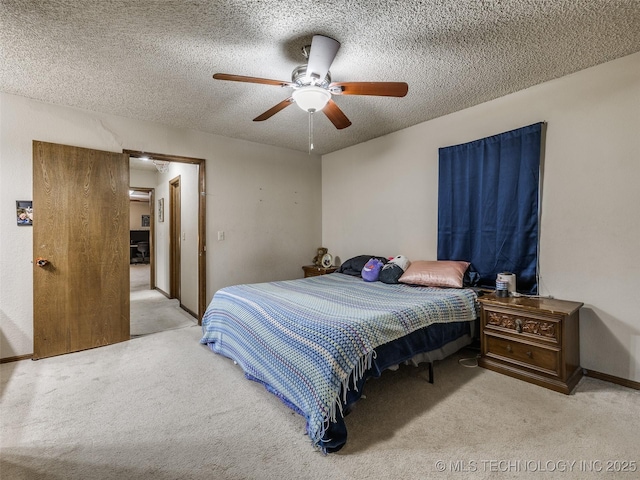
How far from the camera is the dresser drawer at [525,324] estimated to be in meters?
2.29

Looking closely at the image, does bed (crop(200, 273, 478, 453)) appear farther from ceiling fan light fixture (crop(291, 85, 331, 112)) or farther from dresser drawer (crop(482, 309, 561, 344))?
ceiling fan light fixture (crop(291, 85, 331, 112))

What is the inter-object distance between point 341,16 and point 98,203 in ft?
9.61

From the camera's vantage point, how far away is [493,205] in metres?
3.06

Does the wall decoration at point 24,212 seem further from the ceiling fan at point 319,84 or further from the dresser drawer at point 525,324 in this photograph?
the dresser drawer at point 525,324

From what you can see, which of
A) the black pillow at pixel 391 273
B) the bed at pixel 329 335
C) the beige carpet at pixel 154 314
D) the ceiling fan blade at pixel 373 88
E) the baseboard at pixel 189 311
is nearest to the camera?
the bed at pixel 329 335

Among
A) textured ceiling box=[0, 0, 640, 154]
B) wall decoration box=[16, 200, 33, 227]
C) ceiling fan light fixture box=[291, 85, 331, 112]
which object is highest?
textured ceiling box=[0, 0, 640, 154]

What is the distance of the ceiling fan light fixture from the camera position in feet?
6.78

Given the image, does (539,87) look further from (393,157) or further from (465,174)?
(393,157)

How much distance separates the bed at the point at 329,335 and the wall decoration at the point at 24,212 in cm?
191

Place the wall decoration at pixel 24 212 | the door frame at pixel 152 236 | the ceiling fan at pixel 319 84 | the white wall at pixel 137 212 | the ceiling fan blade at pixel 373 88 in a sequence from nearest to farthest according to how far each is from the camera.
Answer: the ceiling fan at pixel 319 84 < the ceiling fan blade at pixel 373 88 < the wall decoration at pixel 24 212 < the door frame at pixel 152 236 < the white wall at pixel 137 212

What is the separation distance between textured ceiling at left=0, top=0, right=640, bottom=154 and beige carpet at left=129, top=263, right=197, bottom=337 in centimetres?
256

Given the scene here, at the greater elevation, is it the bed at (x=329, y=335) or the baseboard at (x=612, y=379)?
the bed at (x=329, y=335)

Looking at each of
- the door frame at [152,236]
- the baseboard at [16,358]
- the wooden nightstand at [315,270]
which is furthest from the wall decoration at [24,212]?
the door frame at [152,236]

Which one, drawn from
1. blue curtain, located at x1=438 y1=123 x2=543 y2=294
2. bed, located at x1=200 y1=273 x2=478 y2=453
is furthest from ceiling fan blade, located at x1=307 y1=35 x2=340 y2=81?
blue curtain, located at x1=438 y1=123 x2=543 y2=294
